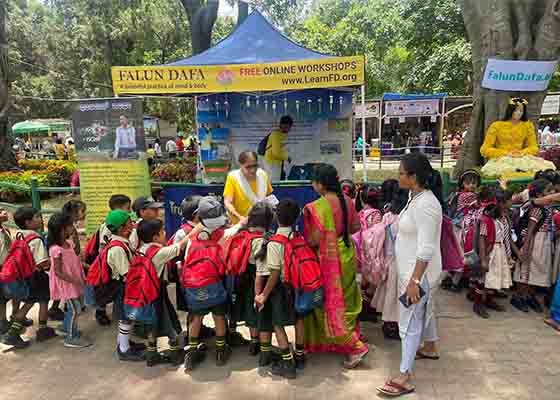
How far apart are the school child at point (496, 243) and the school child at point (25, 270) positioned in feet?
13.1

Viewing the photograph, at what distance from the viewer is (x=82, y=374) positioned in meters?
3.32

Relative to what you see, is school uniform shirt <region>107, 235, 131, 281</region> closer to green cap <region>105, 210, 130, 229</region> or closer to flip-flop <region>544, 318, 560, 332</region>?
green cap <region>105, 210, 130, 229</region>

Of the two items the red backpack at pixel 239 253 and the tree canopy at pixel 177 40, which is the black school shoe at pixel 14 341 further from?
the tree canopy at pixel 177 40

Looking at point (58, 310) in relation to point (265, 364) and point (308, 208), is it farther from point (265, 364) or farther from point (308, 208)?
point (308, 208)

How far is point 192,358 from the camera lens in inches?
130

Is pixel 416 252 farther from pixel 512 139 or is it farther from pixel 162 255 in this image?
pixel 512 139

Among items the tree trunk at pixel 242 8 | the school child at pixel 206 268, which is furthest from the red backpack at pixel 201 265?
the tree trunk at pixel 242 8

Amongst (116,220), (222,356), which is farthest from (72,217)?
(222,356)

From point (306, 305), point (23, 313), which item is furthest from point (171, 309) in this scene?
point (23, 313)

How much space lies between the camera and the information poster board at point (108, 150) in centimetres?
520

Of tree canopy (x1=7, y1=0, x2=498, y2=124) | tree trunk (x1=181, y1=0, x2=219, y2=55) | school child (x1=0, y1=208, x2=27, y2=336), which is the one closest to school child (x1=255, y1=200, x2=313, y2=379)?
school child (x1=0, y1=208, x2=27, y2=336)

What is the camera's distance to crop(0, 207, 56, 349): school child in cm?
358

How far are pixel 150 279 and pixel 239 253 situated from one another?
73 cm

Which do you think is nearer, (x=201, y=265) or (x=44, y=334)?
(x=201, y=265)
